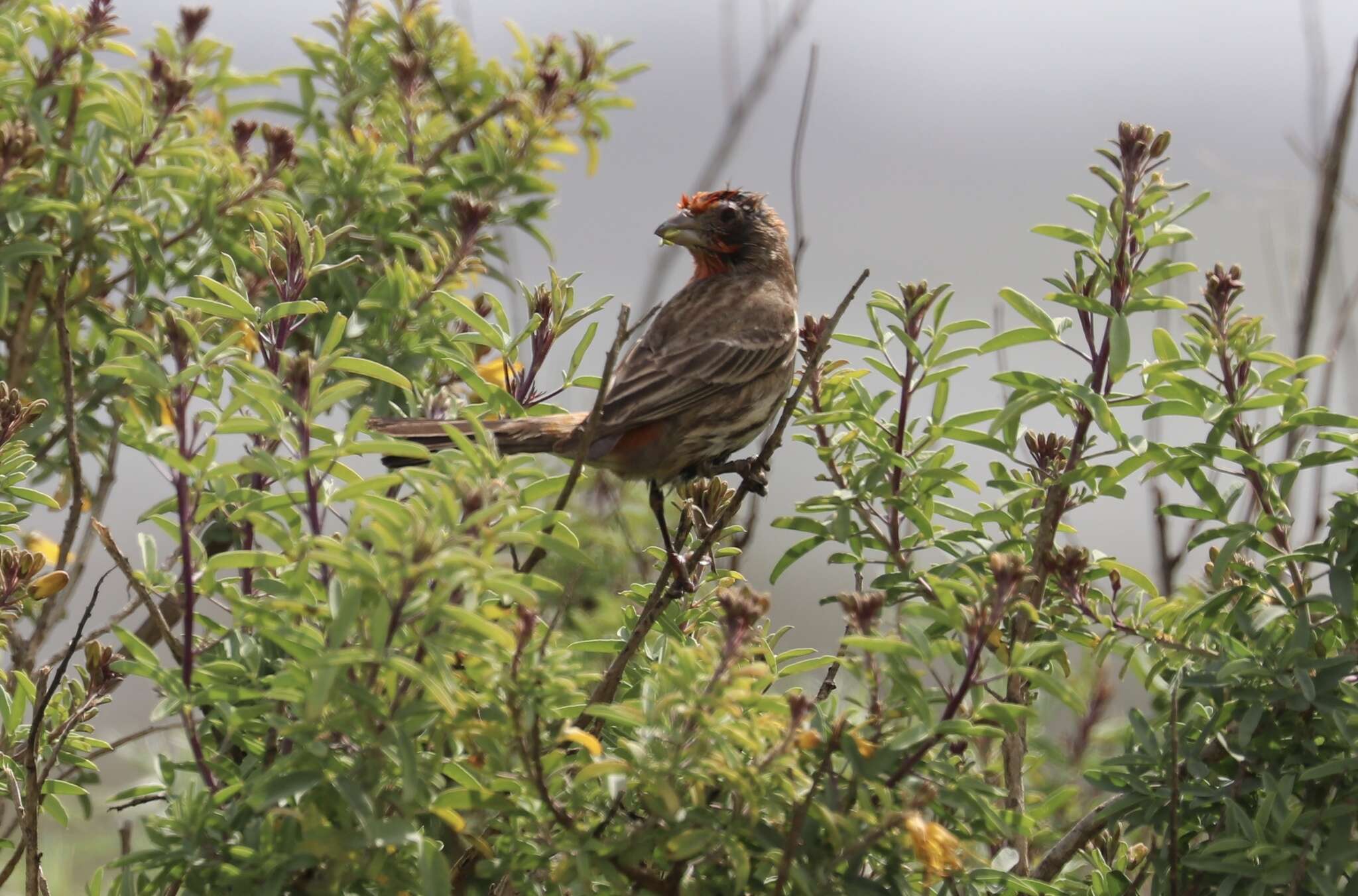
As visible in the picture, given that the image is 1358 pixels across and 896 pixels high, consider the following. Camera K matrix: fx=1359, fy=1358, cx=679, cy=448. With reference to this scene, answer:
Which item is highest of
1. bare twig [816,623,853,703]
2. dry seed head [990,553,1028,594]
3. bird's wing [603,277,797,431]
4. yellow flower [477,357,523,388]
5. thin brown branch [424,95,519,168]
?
thin brown branch [424,95,519,168]

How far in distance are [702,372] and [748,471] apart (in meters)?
1.22

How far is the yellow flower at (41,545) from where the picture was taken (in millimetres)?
4035

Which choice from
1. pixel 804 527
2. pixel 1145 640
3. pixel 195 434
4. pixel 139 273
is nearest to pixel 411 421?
Answer: pixel 195 434

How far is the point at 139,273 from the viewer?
3842mm

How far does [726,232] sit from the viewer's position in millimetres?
5652

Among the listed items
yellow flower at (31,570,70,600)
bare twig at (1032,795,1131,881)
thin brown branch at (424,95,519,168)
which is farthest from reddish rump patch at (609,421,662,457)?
bare twig at (1032,795,1131,881)

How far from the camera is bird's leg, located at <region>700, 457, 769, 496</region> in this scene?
3.52m

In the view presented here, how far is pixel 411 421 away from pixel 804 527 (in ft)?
3.07

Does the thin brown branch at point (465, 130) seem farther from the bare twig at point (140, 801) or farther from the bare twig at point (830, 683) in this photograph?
the bare twig at point (140, 801)

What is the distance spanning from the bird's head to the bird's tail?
1.50m

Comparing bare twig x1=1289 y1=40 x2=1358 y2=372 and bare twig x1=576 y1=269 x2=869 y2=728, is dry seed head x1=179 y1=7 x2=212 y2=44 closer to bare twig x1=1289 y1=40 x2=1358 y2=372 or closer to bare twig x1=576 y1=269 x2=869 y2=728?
bare twig x1=576 y1=269 x2=869 y2=728

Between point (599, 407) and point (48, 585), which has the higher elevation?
point (599, 407)

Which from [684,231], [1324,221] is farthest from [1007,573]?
[684,231]

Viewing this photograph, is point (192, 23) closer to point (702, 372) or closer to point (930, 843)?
point (702, 372)
